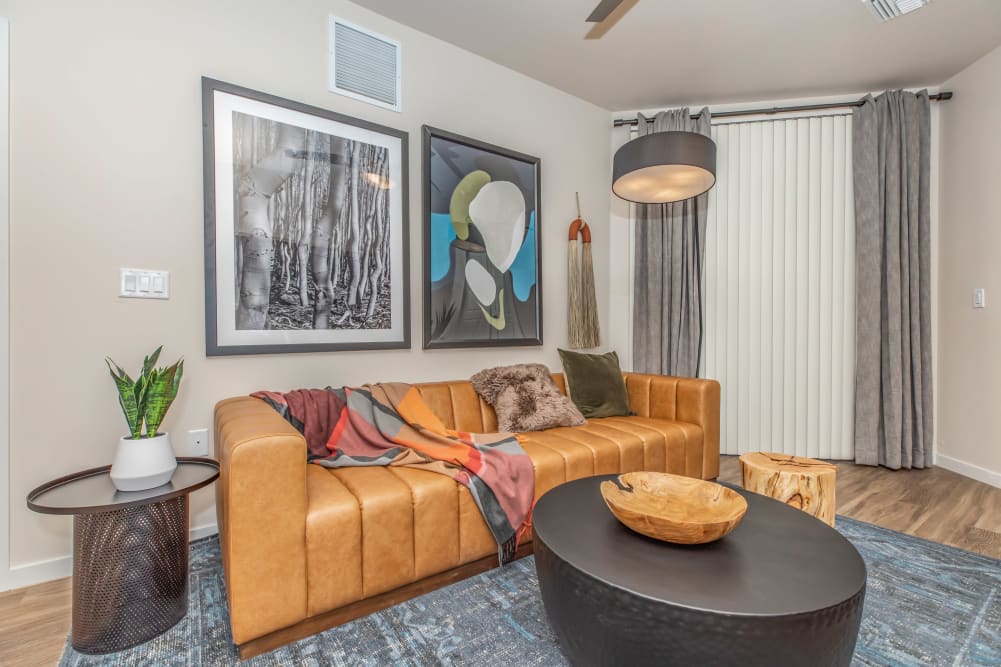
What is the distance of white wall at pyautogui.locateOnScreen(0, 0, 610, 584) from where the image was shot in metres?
1.64

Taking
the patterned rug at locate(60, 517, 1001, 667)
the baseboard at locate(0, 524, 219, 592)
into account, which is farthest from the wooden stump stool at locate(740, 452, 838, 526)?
the baseboard at locate(0, 524, 219, 592)

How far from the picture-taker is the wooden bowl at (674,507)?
108 cm

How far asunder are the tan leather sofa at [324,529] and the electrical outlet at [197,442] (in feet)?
0.52

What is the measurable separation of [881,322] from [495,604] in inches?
130

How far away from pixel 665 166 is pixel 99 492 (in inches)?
A: 96.8

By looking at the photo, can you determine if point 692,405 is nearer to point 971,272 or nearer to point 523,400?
point 523,400

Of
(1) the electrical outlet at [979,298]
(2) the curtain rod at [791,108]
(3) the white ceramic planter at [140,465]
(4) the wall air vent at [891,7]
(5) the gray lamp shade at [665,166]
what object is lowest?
(3) the white ceramic planter at [140,465]

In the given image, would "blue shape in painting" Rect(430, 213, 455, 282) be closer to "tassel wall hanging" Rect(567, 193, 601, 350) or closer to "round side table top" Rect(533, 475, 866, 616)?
"tassel wall hanging" Rect(567, 193, 601, 350)

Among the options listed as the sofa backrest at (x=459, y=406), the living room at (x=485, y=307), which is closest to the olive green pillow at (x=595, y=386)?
the living room at (x=485, y=307)

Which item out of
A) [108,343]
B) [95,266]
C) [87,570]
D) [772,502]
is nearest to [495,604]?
[772,502]

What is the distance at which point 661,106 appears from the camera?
138 inches

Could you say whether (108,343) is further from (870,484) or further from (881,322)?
(881,322)

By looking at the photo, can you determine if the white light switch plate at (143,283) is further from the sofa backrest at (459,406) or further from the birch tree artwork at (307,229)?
the sofa backrest at (459,406)

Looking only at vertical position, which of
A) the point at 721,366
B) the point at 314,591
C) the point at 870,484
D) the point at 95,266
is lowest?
the point at 870,484
